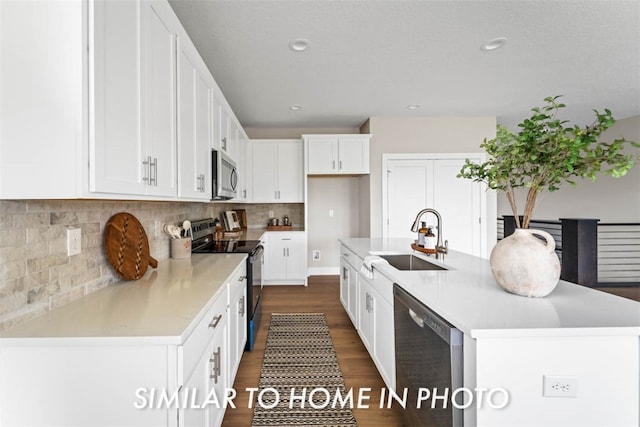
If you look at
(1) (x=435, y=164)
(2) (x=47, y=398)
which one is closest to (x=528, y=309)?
(2) (x=47, y=398)

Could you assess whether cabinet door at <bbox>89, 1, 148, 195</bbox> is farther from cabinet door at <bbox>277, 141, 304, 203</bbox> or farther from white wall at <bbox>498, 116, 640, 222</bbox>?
white wall at <bbox>498, 116, 640, 222</bbox>

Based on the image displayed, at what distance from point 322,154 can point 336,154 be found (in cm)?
21

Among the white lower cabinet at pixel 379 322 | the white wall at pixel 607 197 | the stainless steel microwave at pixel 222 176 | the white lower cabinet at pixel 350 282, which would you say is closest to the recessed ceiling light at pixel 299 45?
the stainless steel microwave at pixel 222 176

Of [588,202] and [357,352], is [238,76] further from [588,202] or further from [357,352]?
[588,202]

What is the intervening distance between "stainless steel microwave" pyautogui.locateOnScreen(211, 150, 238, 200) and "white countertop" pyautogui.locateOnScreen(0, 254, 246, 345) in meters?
0.89

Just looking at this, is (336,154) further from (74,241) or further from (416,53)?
(74,241)

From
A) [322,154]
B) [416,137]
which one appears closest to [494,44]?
[416,137]

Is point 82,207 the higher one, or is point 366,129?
point 366,129

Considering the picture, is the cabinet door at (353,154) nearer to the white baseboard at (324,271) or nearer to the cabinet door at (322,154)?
the cabinet door at (322,154)

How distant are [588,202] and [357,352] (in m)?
5.91

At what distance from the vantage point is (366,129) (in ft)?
16.8

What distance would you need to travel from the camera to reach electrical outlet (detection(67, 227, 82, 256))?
1.35 m

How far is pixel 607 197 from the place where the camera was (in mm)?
5613

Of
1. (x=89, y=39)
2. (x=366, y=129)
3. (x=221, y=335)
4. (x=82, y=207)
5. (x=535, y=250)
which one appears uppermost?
(x=366, y=129)
